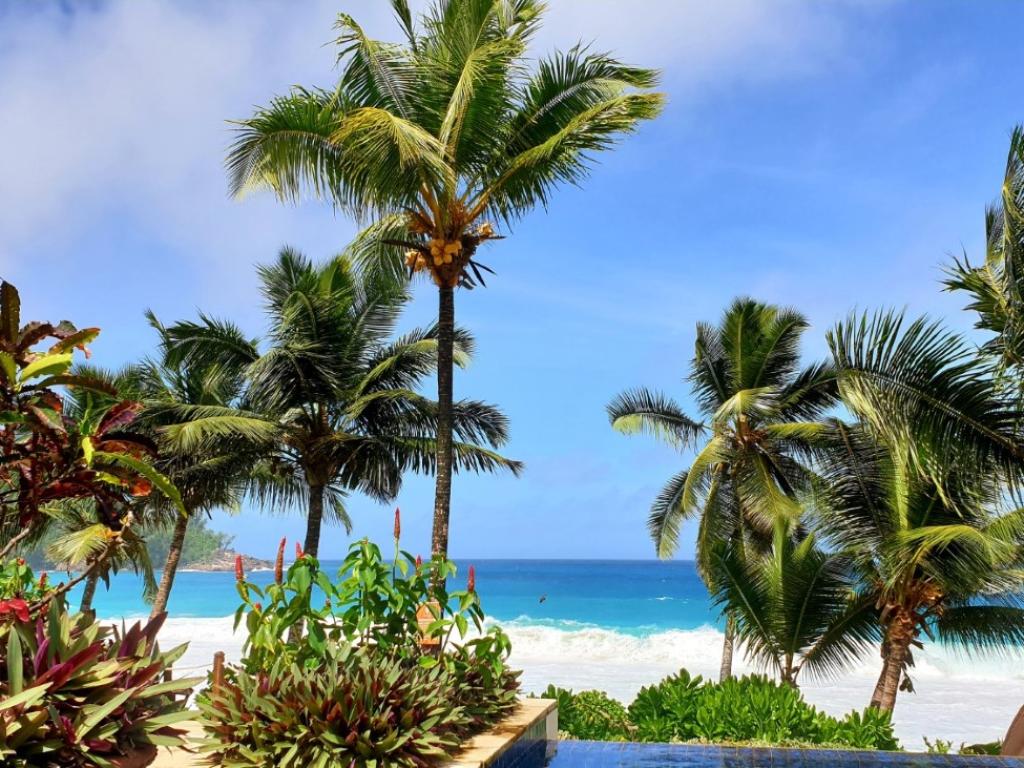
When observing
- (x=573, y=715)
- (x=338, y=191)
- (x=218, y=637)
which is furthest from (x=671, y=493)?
(x=218, y=637)

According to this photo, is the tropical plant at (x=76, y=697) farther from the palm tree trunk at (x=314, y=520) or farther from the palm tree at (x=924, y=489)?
the palm tree trunk at (x=314, y=520)

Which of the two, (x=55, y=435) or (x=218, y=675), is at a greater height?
(x=55, y=435)

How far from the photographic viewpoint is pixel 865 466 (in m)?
12.2

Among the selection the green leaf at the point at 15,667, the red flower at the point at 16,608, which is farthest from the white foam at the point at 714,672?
the green leaf at the point at 15,667

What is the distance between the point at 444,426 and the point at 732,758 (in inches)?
174

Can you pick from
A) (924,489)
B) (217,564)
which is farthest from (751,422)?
(217,564)

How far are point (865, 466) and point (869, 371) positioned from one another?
5630 millimetres

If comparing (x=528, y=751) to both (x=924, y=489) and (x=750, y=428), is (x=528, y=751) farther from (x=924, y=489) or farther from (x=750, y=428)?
(x=750, y=428)

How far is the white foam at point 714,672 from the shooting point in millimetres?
22781

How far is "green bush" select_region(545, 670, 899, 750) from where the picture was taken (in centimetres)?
830

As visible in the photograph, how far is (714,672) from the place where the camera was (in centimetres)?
3234

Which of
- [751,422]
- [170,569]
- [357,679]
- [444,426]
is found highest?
[751,422]

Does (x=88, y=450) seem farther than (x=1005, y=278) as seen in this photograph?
No

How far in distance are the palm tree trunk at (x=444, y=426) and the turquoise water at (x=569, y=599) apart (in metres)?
32.6
